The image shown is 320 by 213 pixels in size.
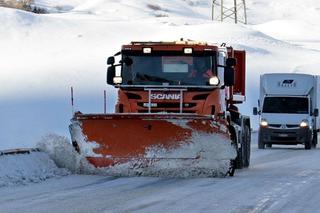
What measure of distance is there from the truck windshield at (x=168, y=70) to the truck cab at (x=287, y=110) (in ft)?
40.2

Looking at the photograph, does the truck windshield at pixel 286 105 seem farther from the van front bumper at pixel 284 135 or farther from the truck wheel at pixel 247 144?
the truck wheel at pixel 247 144

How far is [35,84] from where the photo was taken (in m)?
43.9

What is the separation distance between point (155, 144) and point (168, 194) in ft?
7.95

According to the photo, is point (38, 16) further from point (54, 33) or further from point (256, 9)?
point (256, 9)

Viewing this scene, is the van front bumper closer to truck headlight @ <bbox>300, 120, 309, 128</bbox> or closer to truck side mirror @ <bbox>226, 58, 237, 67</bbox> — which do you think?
truck headlight @ <bbox>300, 120, 309, 128</bbox>

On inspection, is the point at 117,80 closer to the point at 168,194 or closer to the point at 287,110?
the point at 168,194

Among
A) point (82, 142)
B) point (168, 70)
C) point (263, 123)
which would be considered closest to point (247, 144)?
point (168, 70)

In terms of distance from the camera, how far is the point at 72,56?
5634cm

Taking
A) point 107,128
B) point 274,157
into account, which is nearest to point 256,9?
point 274,157

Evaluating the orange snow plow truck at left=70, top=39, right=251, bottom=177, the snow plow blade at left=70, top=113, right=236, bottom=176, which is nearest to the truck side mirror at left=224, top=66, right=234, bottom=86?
the orange snow plow truck at left=70, top=39, right=251, bottom=177

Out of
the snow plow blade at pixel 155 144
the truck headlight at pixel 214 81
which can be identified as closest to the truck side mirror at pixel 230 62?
the truck headlight at pixel 214 81

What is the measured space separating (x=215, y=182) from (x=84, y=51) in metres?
45.1

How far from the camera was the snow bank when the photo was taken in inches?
565

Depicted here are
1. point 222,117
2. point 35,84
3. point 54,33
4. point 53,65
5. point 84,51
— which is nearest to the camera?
point 222,117
